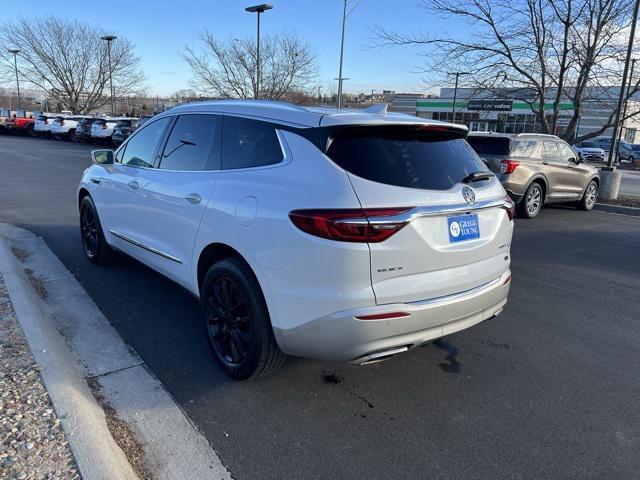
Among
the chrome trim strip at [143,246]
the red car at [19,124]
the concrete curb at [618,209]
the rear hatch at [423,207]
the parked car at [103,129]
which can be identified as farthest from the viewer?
the red car at [19,124]

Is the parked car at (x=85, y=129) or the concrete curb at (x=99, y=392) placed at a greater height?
the parked car at (x=85, y=129)

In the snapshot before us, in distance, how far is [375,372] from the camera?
11.2 ft

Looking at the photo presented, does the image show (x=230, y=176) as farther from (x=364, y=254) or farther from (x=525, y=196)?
(x=525, y=196)

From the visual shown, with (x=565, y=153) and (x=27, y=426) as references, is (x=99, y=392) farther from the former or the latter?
(x=565, y=153)

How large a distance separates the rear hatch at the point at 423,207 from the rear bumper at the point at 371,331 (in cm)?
6

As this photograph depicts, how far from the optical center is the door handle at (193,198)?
11.1ft

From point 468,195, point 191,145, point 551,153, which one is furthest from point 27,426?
point 551,153

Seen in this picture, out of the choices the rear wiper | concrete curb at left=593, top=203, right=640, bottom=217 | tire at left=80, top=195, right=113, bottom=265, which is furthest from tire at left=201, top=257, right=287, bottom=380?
concrete curb at left=593, top=203, right=640, bottom=217

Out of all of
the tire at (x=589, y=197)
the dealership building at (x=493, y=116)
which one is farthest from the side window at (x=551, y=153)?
the dealership building at (x=493, y=116)

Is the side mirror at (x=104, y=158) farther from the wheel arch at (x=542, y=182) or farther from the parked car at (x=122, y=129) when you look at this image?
the parked car at (x=122, y=129)

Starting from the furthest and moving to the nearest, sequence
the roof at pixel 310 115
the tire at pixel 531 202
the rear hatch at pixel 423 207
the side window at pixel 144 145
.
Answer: the tire at pixel 531 202
the side window at pixel 144 145
the roof at pixel 310 115
the rear hatch at pixel 423 207

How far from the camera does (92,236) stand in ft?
18.2

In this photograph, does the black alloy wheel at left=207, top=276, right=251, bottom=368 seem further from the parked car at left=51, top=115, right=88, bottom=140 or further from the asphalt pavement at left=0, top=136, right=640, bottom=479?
the parked car at left=51, top=115, right=88, bottom=140

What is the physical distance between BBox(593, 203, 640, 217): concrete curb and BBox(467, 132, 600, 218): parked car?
0.94 meters
